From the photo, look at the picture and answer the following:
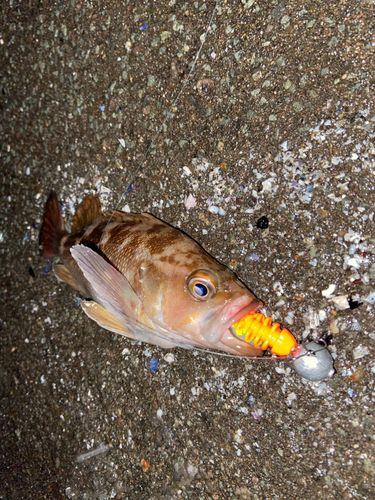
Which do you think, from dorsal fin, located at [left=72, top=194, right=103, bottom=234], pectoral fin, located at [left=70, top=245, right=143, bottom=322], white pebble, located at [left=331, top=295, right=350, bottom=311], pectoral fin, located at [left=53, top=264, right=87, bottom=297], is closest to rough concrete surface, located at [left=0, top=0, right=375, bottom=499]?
white pebble, located at [left=331, top=295, right=350, bottom=311]

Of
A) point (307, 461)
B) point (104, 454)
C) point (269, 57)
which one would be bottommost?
point (104, 454)

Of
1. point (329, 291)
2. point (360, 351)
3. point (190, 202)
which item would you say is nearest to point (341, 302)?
point (329, 291)

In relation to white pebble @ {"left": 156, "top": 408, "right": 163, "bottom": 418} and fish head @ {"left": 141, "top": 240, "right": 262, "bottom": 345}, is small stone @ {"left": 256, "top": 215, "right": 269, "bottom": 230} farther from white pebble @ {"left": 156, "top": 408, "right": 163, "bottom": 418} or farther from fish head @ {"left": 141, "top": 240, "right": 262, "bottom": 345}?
white pebble @ {"left": 156, "top": 408, "right": 163, "bottom": 418}

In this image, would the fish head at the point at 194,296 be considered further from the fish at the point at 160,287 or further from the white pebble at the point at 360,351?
the white pebble at the point at 360,351

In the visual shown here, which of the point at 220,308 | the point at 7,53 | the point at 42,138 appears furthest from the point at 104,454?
the point at 7,53

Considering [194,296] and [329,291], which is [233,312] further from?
[329,291]

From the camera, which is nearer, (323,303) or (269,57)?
(323,303)

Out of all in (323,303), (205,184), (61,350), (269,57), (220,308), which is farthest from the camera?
(61,350)

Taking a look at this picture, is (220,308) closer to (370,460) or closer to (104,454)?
(370,460)

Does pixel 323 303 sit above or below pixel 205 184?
below
